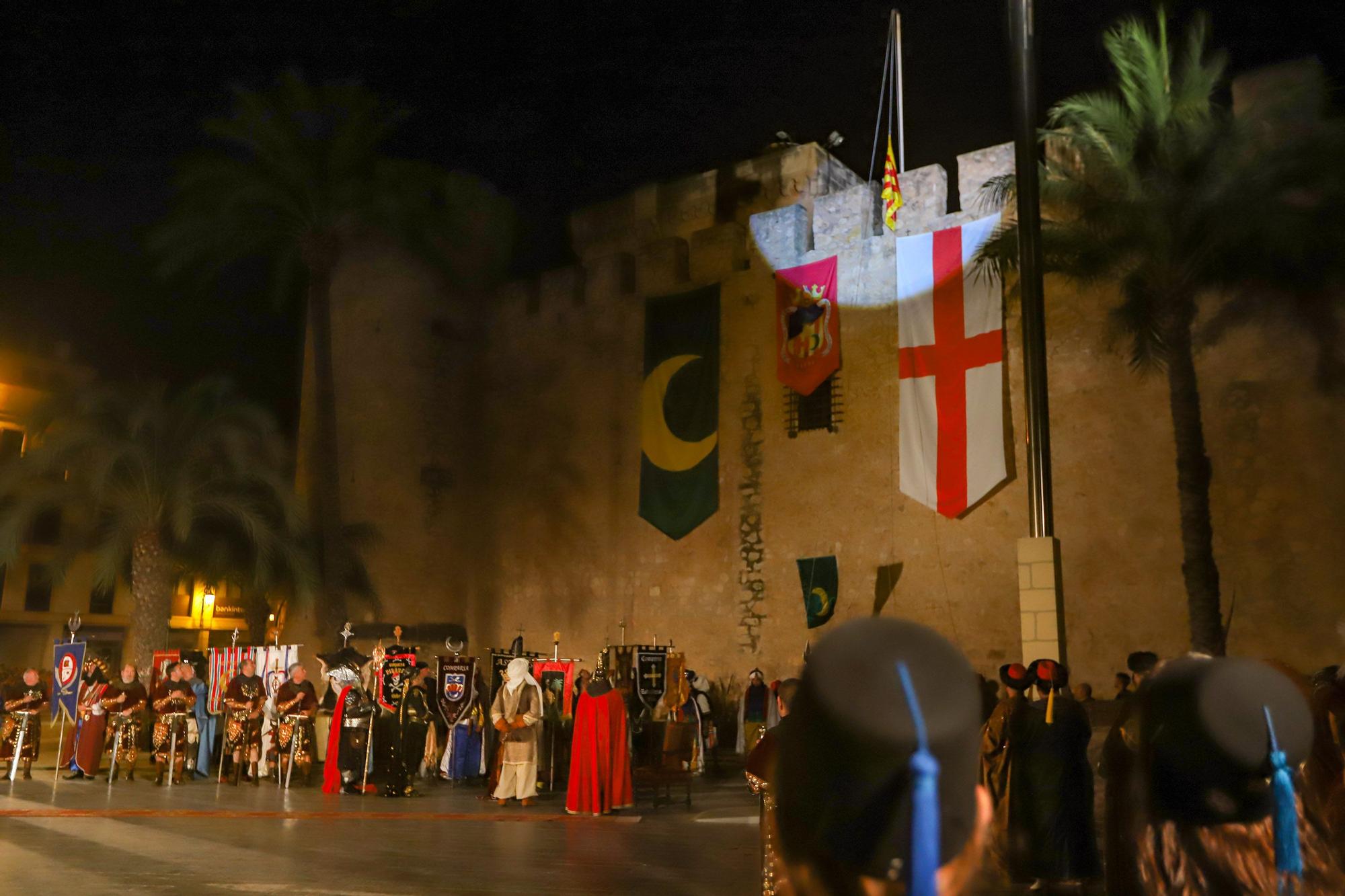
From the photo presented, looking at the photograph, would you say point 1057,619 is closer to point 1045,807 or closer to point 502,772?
point 1045,807

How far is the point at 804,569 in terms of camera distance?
722 inches

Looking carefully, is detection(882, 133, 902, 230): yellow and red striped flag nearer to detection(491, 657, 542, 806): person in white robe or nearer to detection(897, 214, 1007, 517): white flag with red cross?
detection(897, 214, 1007, 517): white flag with red cross

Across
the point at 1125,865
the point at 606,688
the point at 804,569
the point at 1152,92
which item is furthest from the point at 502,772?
the point at 1152,92

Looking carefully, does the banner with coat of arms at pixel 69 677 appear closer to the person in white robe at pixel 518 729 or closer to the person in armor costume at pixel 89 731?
the person in armor costume at pixel 89 731

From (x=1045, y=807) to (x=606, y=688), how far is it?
5.18 m

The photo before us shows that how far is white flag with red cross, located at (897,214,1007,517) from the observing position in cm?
1662

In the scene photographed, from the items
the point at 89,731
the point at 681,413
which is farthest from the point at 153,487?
the point at 681,413

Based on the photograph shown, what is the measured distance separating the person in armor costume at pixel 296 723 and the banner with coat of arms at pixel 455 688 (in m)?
1.50

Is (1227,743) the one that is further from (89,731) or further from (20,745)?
(20,745)

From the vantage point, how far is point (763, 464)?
19.3m

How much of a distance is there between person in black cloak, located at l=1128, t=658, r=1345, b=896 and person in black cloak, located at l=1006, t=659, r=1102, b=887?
412 centimetres

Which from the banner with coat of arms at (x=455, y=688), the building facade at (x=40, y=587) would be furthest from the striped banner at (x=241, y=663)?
the building facade at (x=40, y=587)

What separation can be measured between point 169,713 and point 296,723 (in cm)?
169

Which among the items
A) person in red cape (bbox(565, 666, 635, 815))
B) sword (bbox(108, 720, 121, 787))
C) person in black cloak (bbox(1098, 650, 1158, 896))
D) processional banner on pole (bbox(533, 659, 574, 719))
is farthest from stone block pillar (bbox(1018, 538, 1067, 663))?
sword (bbox(108, 720, 121, 787))
